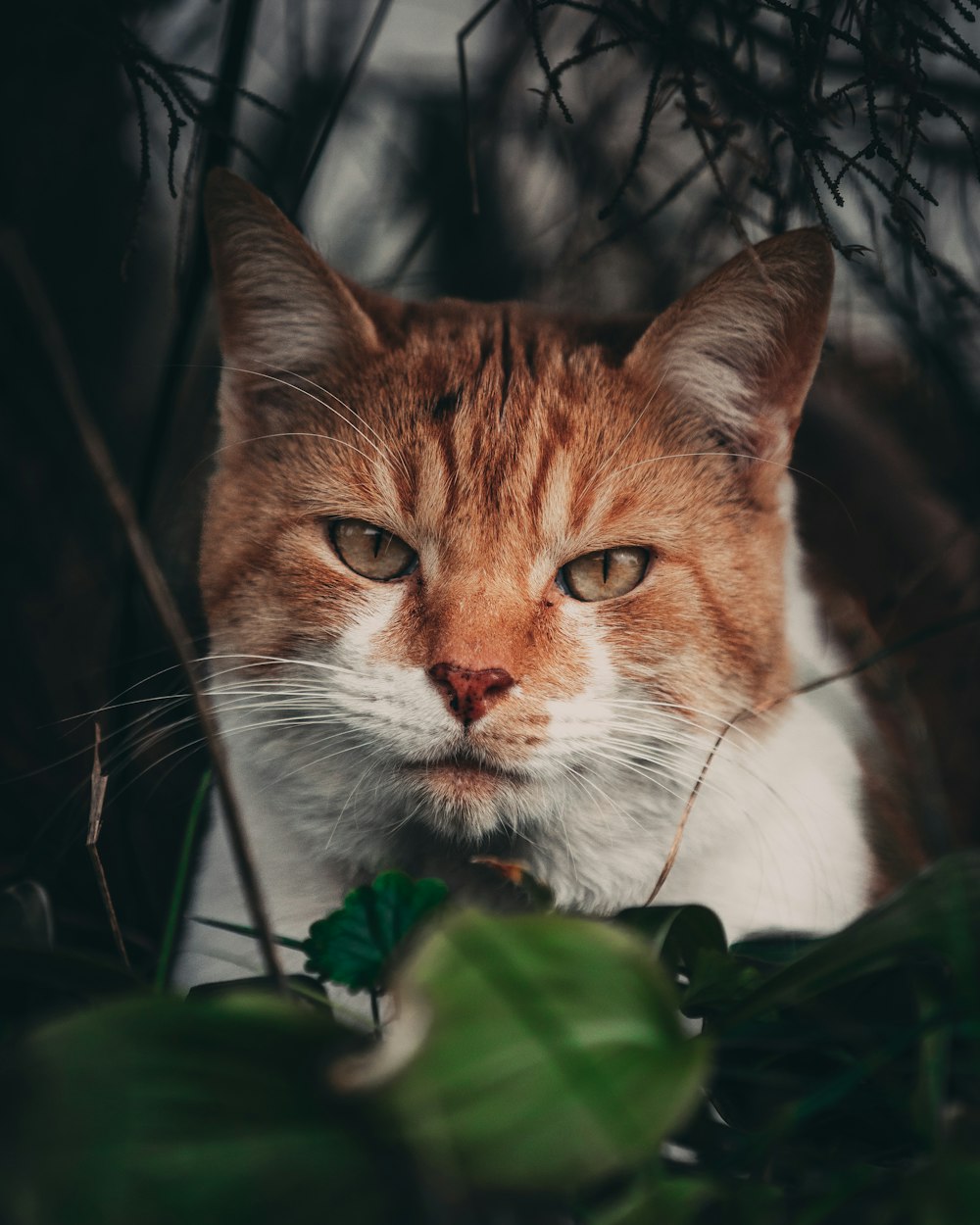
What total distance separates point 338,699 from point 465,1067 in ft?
2.34

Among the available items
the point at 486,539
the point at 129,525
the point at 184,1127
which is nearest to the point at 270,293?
the point at 486,539

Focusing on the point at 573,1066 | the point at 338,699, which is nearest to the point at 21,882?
the point at 338,699

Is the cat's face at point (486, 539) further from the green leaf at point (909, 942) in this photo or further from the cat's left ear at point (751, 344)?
the green leaf at point (909, 942)

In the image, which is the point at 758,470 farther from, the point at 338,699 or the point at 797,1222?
the point at 797,1222

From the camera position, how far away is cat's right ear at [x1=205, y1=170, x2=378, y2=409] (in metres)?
1.30

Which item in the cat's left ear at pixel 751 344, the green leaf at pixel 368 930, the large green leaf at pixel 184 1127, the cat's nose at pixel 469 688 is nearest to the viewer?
the large green leaf at pixel 184 1127

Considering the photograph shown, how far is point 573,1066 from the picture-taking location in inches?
19.2

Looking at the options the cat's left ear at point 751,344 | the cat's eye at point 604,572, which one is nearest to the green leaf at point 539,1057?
the cat's eye at point 604,572

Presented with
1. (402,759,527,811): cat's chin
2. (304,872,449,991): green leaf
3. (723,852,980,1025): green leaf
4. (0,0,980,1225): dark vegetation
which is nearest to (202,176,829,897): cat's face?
(402,759,527,811): cat's chin

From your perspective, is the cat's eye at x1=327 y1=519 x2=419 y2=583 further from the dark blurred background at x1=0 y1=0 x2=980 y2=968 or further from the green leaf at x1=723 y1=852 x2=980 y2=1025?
the green leaf at x1=723 y1=852 x2=980 y2=1025

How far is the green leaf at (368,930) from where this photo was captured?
723mm

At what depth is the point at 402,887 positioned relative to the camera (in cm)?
75

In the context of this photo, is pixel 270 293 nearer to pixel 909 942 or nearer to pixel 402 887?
pixel 402 887

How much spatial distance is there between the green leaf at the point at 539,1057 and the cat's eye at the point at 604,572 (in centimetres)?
80
